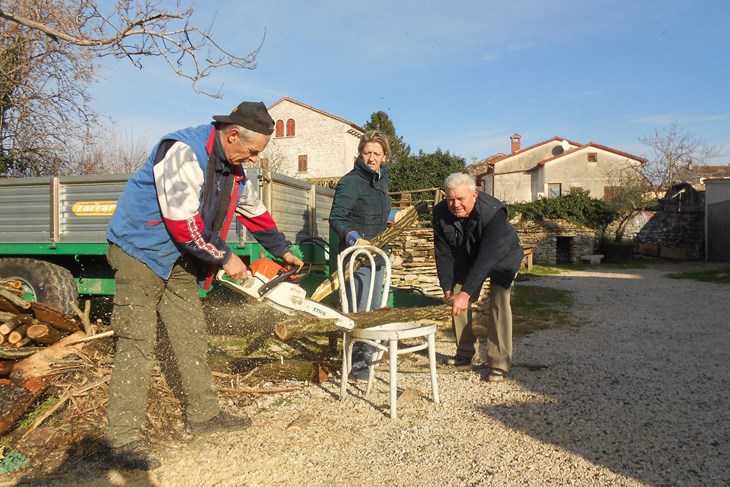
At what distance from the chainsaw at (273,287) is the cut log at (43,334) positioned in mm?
1635

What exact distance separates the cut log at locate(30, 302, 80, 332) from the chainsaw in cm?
163

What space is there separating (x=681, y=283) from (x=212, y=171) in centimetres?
1322

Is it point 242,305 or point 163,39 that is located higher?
point 163,39

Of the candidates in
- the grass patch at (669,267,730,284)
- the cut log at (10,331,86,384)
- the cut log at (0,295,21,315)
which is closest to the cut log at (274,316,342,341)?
the cut log at (10,331,86,384)

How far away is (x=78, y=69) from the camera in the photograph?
11859mm

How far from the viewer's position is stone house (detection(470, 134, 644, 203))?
113 ft

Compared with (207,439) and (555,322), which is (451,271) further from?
(555,322)

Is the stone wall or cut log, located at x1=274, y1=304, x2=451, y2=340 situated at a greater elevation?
the stone wall

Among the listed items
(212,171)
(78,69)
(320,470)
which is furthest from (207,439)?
(78,69)

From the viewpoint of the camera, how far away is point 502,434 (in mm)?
3121

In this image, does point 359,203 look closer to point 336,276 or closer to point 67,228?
point 336,276

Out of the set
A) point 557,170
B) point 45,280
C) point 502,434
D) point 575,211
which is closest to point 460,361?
point 502,434

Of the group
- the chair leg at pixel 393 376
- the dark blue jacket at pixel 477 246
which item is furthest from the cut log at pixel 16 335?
the dark blue jacket at pixel 477 246

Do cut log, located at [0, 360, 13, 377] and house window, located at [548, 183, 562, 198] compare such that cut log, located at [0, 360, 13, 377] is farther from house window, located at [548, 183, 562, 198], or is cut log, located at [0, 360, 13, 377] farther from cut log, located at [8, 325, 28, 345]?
house window, located at [548, 183, 562, 198]
